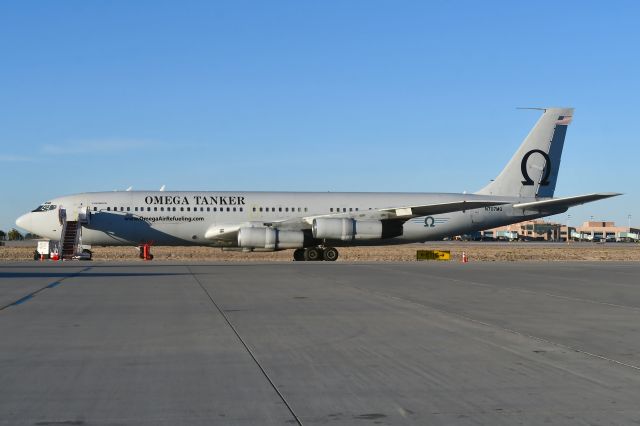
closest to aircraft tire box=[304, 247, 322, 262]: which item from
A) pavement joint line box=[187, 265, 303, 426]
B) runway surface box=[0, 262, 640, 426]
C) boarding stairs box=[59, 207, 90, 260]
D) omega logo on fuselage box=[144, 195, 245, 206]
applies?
omega logo on fuselage box=[144, 195, 245, 206]

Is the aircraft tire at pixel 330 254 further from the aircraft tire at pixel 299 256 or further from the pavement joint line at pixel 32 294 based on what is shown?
the pavement joint line at pixel 32 294

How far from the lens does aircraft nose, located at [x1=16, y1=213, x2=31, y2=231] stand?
131ft

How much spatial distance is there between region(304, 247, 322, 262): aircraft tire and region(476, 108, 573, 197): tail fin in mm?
10831

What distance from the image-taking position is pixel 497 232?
651 ft

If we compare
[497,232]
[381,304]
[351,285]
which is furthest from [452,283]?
[497,232]

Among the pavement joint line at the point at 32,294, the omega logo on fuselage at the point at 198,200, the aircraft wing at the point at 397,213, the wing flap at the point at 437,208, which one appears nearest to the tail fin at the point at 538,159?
the aircraft wing at the point at 397,213

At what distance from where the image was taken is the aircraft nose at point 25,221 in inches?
1570

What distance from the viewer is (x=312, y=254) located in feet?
130

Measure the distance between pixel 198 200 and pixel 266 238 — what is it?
4653 mm

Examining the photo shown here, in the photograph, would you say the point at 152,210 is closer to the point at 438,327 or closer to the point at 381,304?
the point at 381,304

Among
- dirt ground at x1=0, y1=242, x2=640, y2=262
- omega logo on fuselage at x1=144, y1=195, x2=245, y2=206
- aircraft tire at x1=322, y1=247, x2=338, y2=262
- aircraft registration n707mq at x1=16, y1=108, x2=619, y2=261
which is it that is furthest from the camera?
dirt ground at x1=0, y1=242, x2=640, y2=262

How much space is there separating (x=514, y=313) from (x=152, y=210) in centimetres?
2700

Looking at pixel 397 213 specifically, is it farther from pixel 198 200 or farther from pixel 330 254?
pixel 198 200

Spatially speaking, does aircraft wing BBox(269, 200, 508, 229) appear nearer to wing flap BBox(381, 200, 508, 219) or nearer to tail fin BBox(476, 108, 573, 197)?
wing flap BBox(381, 200, 508, 219)
